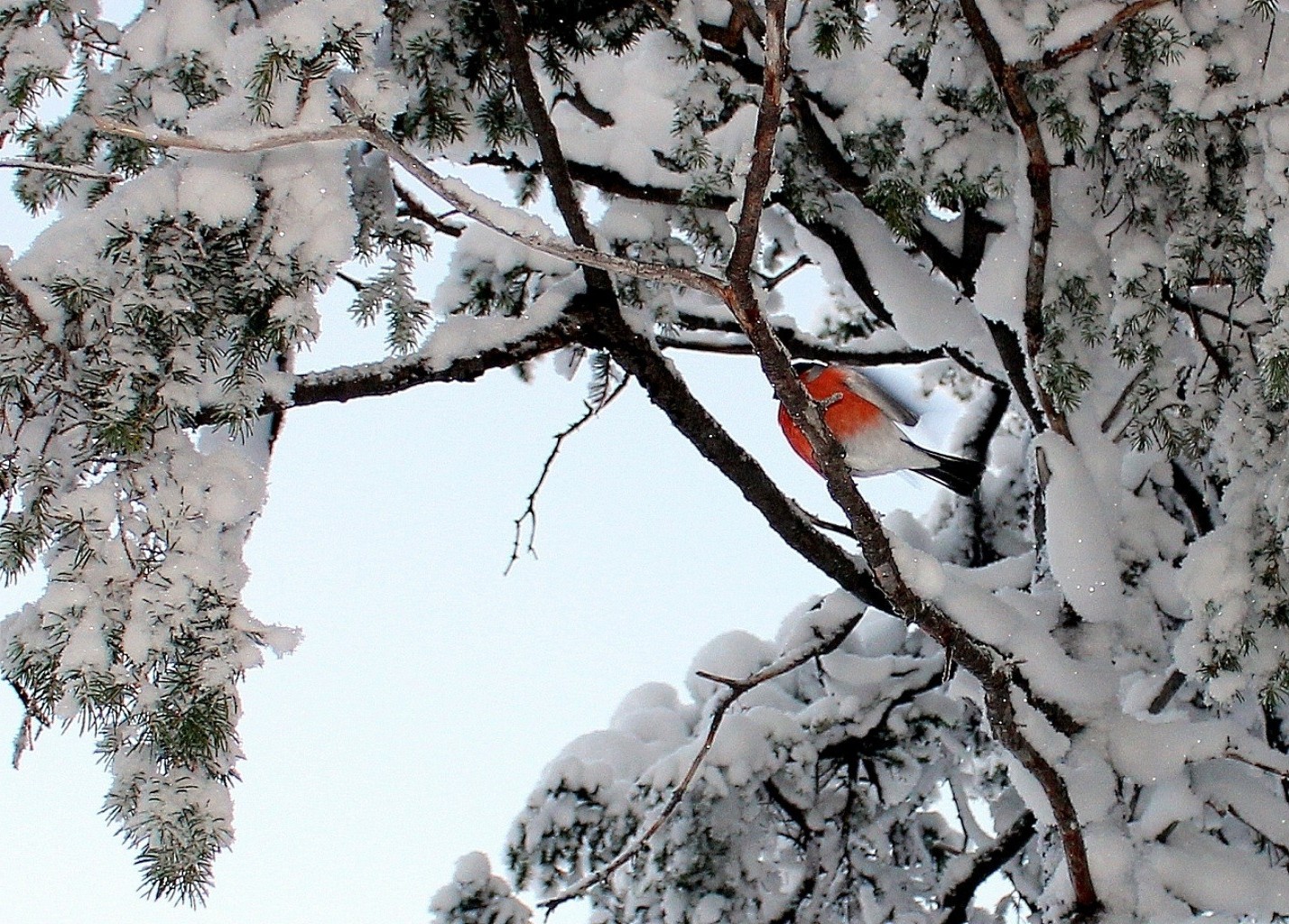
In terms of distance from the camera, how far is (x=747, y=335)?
1.97 meters

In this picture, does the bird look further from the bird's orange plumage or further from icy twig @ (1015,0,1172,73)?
icy twig @ (1015,0,1172,73)

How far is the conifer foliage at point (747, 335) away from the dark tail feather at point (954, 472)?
9.1 inches

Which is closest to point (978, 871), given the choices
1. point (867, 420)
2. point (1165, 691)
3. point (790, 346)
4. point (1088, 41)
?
point (1165, 691)

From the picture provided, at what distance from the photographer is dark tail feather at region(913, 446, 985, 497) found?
3180 millimetres

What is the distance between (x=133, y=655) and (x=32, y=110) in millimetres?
1294

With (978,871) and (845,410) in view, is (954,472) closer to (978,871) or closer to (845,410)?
(845,410)

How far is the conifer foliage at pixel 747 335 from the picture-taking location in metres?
2.08

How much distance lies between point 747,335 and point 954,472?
1.47 metres

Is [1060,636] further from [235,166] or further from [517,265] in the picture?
[235,166]

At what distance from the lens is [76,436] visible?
220 cm

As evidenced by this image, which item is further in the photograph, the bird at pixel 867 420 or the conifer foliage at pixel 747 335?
the bird at pixel 867 420

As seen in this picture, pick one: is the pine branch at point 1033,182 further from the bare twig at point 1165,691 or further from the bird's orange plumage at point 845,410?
the bare twig at point 1165,691

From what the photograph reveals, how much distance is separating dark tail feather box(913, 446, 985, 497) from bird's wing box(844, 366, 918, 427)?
0.15 m

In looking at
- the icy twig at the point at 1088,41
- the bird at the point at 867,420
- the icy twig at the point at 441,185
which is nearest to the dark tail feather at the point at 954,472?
the bird at the point at 867,420
